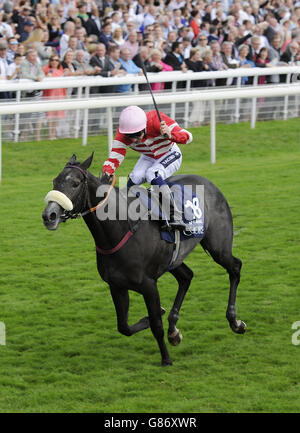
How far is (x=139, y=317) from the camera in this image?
6.25 m

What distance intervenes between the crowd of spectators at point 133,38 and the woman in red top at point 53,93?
2 cm

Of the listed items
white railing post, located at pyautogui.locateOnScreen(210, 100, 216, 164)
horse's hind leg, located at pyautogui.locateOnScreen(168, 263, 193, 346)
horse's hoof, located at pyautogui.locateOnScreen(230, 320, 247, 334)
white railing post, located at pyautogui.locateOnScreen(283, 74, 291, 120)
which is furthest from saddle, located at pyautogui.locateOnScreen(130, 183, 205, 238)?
white railing post, located at pyautogui.locateOnScreen(283, 74, 291, 120)

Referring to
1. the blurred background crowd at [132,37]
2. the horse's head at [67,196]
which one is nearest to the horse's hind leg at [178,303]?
the horse's head at [67,196]

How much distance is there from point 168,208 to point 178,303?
0.80 meters

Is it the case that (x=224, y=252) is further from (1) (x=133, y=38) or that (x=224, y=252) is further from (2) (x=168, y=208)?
(1) (x=133, y=38)

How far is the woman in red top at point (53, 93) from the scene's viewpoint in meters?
11.0

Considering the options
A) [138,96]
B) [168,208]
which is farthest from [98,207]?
[138,96]

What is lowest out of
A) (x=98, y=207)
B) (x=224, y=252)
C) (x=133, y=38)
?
(x=133, y=38)

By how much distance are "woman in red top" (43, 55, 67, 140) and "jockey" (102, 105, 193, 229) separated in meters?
5.26

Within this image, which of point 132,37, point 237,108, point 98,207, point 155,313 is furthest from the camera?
point 132,37

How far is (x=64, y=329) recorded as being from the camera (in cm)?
608

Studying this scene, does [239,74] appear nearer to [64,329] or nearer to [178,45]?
[178,45]

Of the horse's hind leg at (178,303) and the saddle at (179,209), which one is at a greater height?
the saddle at (179,209)

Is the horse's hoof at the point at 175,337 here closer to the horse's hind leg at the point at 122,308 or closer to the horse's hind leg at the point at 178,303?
the horse's hind leg at the point at 178,303
